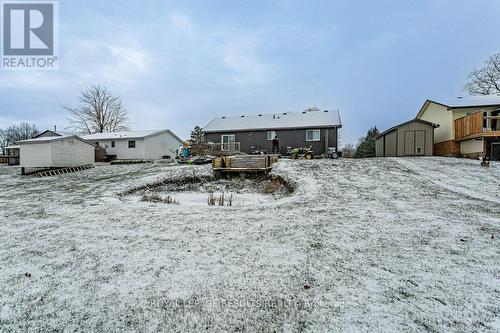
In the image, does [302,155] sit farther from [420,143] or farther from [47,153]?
[47,153]

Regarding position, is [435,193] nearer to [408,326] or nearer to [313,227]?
[313,227]

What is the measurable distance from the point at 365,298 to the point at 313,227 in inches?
77.1

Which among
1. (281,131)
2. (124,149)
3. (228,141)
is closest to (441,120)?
(281,131)

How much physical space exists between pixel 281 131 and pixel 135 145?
14842mm

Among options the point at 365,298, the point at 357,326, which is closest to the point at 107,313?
the point at 357,326

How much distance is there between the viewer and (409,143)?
16.1m

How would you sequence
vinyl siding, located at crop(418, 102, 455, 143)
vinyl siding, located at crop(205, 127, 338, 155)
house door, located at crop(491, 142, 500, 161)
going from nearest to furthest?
house door, located at crop(491, 142, 500, 161), vinyl siding, located at crop(418, 102, 455, 143), vinyl siding, located at crop(205, 127, 338, 155)

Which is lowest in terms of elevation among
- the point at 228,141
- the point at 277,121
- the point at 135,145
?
the point at 135,145

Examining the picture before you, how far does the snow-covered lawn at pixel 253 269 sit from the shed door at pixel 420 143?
11920 millimetres

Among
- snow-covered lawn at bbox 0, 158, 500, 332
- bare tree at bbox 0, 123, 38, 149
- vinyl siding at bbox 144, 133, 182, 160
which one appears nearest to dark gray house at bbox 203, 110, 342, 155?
vinyl siding at bbox 144, 133, 182, 160

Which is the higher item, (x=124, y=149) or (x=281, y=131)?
(x=281, y=131)

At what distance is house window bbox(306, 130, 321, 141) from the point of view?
69.5ft

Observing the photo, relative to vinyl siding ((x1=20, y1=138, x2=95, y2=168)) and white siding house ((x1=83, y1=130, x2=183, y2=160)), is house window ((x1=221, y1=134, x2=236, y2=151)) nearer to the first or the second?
white siding house ((x1=83, y1=130, x2=183, y2=160))

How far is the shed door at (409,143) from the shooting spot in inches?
632
